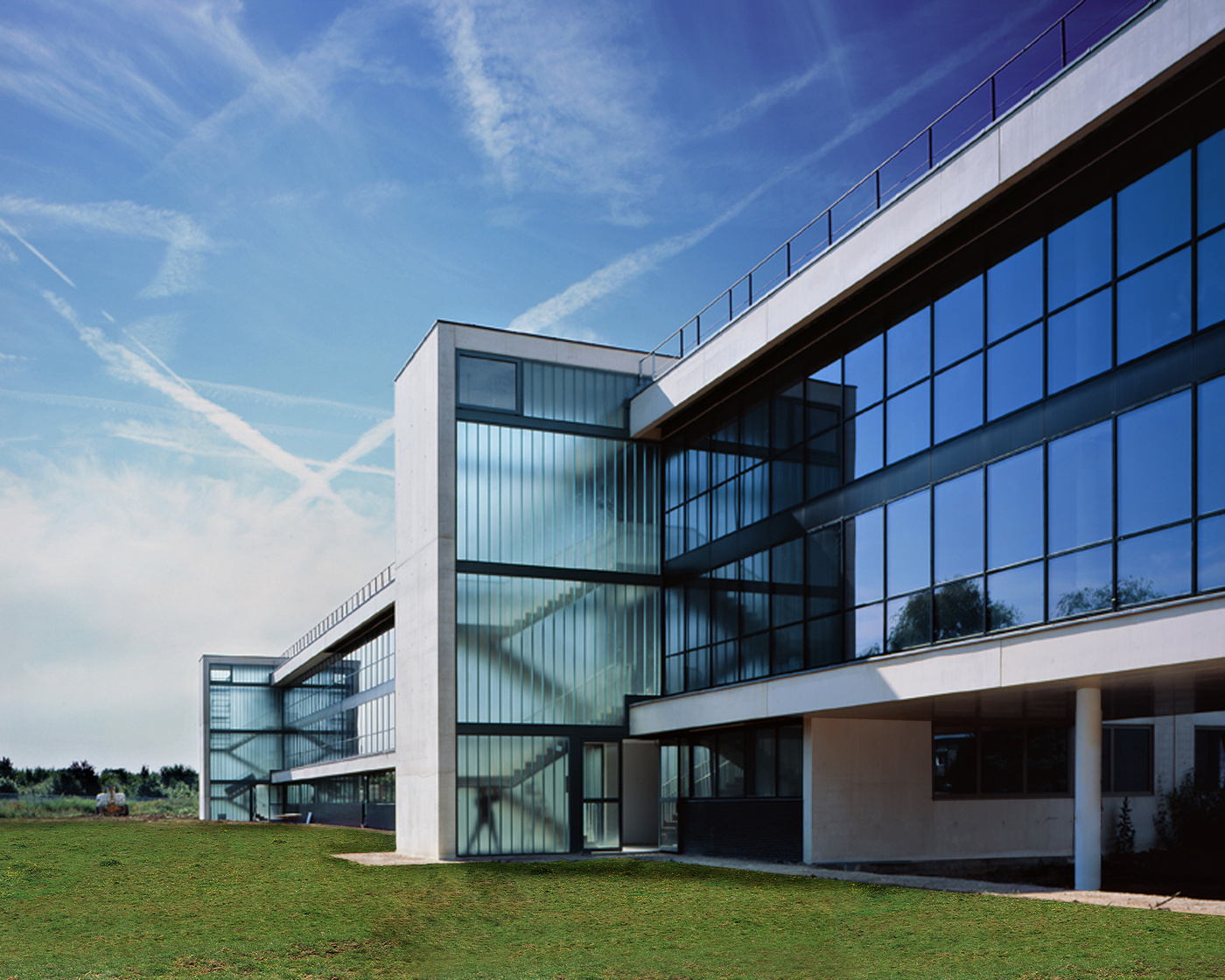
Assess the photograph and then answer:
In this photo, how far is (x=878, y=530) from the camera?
69.1ft

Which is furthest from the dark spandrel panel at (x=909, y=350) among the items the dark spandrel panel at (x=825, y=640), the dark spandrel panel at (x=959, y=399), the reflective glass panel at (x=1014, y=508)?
the dark spandrel panel at (x=825, y=640)

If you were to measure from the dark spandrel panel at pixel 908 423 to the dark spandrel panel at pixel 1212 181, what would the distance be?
19.5 feet

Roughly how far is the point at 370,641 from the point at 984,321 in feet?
120

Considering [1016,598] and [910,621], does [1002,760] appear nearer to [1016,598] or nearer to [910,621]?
[910,621]

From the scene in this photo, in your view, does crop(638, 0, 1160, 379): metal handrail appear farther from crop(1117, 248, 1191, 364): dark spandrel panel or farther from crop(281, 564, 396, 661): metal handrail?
crop(281, 564, 396, 661): metal handrail

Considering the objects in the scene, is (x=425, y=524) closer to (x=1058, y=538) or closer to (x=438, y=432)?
(x=438, y=432)

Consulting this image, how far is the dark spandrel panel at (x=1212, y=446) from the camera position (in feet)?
47.0

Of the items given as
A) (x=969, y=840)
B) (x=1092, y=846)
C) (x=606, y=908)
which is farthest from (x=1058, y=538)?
(x=969, y=840)

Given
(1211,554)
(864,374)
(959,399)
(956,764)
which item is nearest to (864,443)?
(864,374)

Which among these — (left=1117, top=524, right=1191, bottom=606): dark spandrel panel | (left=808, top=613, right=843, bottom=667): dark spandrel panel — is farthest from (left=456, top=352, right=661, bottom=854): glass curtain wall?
(left=1117, top=524, right=1191, bottom=606): dark spandrel panel

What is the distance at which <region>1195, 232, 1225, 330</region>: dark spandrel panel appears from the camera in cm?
1462

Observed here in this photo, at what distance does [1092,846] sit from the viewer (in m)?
17.7

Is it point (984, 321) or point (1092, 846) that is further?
point (984, 321)

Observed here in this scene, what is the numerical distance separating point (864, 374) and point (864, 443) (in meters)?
1.33
